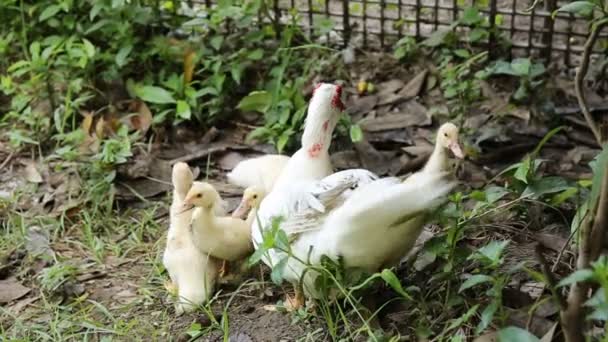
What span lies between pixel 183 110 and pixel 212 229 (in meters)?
0.86

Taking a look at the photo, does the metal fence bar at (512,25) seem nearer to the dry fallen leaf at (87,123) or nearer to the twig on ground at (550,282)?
the dry fallen leaf at (87,123)

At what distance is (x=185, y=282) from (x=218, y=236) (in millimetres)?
149

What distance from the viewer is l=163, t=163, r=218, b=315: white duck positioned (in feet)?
8.07

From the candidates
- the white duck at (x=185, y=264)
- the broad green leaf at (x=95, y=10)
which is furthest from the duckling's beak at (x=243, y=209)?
the broad green leaf at (x=95, y=10)

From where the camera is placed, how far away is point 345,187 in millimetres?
2248

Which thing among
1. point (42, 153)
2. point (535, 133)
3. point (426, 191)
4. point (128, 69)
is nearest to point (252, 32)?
point (128, 69)

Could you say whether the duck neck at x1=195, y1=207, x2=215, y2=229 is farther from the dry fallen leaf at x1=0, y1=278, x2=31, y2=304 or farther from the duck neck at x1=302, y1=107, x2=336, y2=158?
the dry fallen leaf at x1=0, y1=278, x2=31, y2=304

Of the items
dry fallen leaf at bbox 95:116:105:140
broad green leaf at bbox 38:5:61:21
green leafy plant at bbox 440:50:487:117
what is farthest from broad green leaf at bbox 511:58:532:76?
broad green leaf at bbox 38:5:61:21

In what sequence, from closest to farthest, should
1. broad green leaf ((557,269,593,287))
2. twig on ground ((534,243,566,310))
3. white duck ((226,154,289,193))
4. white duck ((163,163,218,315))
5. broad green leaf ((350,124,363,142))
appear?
broad green leaf ((557,269,593,287)) → twig on ground ((534,243,566,310)) → white duck ((163,163,218,315)) → white duck ((226,154,289,193)) → broad green leaf ((350,124,363,142))

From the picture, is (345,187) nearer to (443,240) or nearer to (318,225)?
(318,225)

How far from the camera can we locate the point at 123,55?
3309 millimetres

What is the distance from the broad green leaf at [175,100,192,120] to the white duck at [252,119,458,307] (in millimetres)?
896

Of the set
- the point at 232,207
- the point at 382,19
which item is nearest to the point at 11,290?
the point at 232,207

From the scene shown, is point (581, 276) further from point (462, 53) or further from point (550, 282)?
point (462, 53)
